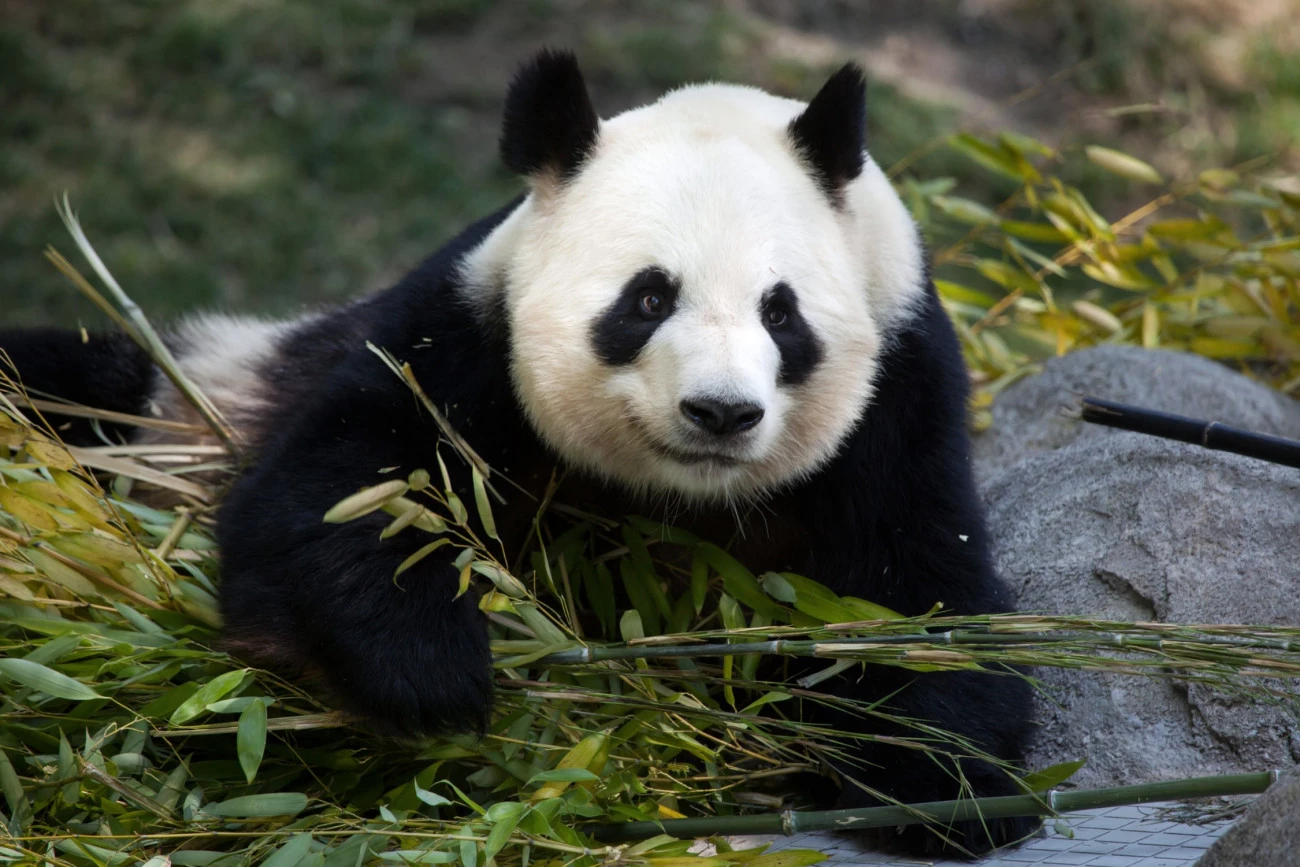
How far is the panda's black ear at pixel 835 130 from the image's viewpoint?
7.32ft

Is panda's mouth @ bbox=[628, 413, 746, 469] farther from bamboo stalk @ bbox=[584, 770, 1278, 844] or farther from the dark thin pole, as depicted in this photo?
the dark thin pole

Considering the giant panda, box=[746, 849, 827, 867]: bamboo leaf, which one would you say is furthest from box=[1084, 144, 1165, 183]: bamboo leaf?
box=[746, 849, 827, 867]: bamboo leaf

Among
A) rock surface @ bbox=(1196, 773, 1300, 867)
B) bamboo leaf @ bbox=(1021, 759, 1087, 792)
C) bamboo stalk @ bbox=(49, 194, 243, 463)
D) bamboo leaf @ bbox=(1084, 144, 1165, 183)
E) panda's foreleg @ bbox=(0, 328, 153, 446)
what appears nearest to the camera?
rock surface @ bbox=(1196, 773, 1300, 867)

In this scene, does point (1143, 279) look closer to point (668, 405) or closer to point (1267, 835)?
point (668, 405)

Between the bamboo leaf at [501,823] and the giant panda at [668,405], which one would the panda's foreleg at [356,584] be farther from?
the bamboo leaf at [501,823]

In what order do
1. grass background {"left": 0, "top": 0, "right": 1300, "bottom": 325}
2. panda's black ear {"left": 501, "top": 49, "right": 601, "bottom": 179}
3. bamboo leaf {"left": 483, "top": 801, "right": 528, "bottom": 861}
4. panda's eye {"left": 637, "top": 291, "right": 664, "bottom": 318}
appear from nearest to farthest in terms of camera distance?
1. bamboo leaf {"left": 483, "top": 801, "right": 528, "bottom": 861}
2. panda's eye {"left": 637, "top": 291, "right": 664, "bottom": 318}
3. panda's black ear {"left": 501, "top": 49, "right": 601, "bottom": 179}
4. grass background {"left": 0, "top": 0, "right": 1300, "bottom": 325}

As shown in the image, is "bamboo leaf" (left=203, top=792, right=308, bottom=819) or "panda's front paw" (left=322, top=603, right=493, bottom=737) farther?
"panda's front paw" (left=322, top=603, right=493, bottom=737)

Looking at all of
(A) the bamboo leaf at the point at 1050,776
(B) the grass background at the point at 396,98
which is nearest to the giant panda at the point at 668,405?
(A) the bamboo leaf at the point at 1050,776

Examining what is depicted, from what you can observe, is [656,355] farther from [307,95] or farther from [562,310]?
[307,95]

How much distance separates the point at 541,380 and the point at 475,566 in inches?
14.7

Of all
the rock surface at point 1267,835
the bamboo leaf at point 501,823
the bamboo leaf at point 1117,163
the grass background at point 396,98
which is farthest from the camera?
the grass background at point 396,98

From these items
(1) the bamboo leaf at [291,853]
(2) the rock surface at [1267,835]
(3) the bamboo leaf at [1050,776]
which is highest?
(1) the bamboo leaf at [291,853]

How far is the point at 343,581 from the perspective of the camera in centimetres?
208

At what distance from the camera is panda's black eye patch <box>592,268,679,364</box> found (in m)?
2.09
